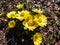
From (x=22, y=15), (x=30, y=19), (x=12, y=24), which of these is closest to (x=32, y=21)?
(x=30, y=19)

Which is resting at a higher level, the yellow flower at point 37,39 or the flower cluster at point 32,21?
the flower cluster at point 32,21

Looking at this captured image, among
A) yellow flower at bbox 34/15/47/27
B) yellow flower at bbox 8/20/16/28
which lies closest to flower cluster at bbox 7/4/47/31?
yellow flower at bbox 34/15/47/27

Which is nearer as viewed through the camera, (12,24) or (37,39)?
(37,39)

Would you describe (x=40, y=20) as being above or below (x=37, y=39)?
above

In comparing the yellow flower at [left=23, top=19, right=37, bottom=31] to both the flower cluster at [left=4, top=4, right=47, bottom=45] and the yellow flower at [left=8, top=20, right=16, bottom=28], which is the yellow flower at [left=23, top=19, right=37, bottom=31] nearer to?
the flower cluster at [left=4, top=4, right=47, bottom=45]

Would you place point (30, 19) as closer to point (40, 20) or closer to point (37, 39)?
point (40, 20)

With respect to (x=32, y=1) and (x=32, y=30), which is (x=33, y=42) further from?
(x=32, y=1)

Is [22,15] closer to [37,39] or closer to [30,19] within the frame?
[30,19]

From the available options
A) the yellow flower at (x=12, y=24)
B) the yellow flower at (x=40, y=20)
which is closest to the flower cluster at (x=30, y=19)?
the yellow flower at (x=40, y=20)

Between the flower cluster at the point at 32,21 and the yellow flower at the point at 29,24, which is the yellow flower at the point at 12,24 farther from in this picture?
the yellow flower at the point at 29,24
